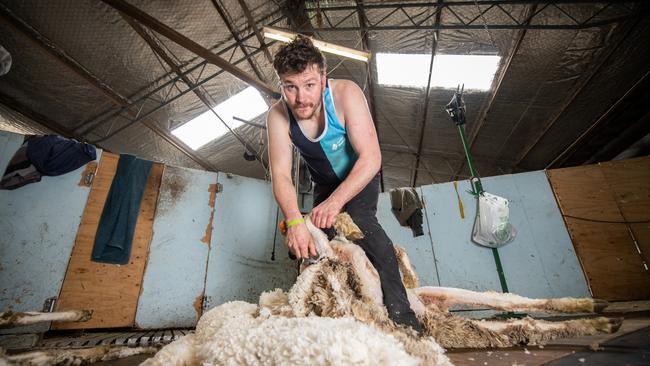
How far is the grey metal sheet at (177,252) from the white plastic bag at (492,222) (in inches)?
159

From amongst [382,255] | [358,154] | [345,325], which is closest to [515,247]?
[382,255]

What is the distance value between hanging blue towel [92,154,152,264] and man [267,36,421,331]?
9.88 feet

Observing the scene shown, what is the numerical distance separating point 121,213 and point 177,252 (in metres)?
0.92

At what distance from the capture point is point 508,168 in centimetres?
827

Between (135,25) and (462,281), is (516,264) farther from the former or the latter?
(135,25)

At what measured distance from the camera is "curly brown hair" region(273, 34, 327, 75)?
1.72 m

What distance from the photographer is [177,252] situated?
3941 millimetres

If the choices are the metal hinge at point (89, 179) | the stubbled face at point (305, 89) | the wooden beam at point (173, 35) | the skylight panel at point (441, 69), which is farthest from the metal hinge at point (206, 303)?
the skylight panel at point (441, 69)

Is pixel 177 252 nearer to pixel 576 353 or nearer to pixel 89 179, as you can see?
pixel 89 179

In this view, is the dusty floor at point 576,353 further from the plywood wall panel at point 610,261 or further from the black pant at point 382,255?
the plywood wall panel at point 610,261

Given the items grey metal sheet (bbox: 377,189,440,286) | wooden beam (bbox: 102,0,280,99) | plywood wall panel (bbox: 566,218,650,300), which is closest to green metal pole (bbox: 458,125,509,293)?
grey metal sheet (bbox: 377,189,440,286)

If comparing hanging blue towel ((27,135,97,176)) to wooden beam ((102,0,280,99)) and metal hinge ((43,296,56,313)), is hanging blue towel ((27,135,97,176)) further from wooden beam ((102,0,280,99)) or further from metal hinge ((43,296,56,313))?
wooden beam ((102,0,280,99))

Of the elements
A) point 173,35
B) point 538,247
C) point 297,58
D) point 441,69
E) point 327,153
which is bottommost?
point 538,247

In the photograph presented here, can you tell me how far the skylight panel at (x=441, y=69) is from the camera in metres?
5.53
